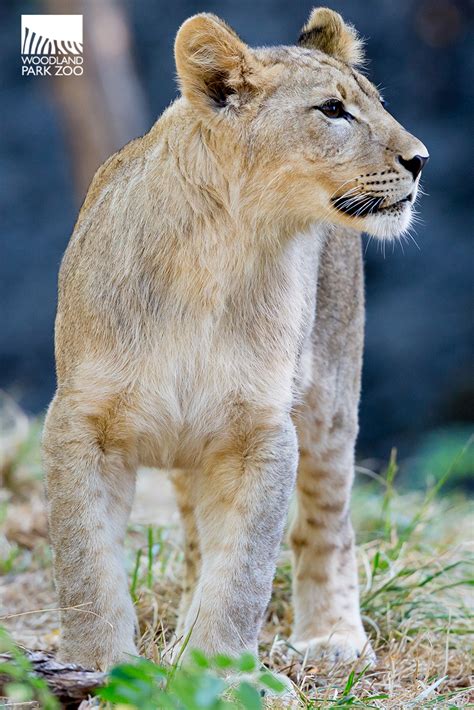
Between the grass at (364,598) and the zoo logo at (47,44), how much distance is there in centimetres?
206

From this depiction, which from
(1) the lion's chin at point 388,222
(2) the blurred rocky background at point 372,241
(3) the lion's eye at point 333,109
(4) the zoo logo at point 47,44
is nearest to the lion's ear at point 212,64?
(3) the lion's eye at point 333,109

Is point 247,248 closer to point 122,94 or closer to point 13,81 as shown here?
point 122,94

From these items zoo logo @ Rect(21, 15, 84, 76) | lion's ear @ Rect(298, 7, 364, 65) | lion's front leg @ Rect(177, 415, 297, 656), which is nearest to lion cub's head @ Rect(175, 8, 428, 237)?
lion's ear @ Rect(298, 7, 364, 65)

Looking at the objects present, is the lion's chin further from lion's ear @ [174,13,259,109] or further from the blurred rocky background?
the blurred rocky background

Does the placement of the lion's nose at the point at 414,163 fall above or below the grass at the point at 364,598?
above

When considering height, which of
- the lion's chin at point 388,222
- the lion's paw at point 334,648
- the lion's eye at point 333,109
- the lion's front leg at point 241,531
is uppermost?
the lion's eye at point 333,109

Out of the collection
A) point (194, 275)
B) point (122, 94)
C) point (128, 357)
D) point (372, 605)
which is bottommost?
point (372, 605)

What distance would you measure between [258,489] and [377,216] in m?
0.95

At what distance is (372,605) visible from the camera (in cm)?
502

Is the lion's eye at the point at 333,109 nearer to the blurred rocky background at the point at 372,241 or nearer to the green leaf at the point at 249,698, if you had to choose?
the green leaf at the point at 249,698

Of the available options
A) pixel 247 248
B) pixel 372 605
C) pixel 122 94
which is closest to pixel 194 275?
pixel 247 248

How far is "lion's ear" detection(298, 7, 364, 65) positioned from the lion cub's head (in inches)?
17.0

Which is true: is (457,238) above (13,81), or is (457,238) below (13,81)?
below

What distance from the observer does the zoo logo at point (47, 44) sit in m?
6.11
